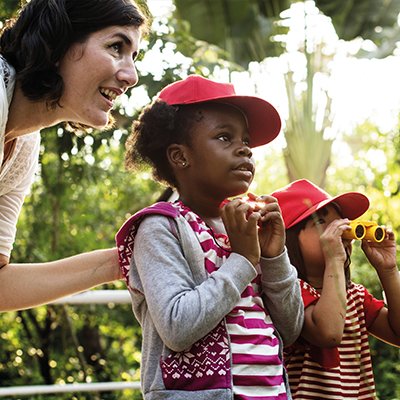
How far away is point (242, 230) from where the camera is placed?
1536mm

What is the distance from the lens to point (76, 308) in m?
4.89

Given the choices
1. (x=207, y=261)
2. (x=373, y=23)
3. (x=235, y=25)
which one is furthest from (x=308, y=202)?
(x=373, y=23)

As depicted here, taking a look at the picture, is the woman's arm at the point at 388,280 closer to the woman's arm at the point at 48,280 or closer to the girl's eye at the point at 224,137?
the girl's eye at the point at 224,137

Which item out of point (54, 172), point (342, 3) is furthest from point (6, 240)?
point (342, 3)

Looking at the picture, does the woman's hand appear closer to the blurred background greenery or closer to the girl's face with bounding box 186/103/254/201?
the girl's face with bounding box 186/103/254/201

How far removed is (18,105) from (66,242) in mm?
2745

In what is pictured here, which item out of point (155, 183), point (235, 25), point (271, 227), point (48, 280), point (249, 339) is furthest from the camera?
point (235, 25)

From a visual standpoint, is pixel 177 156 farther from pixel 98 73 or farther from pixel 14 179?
pixel 14 179

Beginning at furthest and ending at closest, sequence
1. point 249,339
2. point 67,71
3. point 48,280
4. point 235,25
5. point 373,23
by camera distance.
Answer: point 373,23, point 235,25, point 48,280, point 67,71, point 249,339

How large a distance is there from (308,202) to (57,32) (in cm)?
76

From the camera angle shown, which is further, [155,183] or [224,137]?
[155,183]

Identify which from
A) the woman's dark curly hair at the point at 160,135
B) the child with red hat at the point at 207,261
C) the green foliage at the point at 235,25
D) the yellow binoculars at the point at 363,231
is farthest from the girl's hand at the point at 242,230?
the green foliage at the point at 235,25

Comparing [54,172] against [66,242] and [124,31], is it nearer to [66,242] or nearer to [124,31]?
[66,242]

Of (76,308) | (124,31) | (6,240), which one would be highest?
(124,31)
